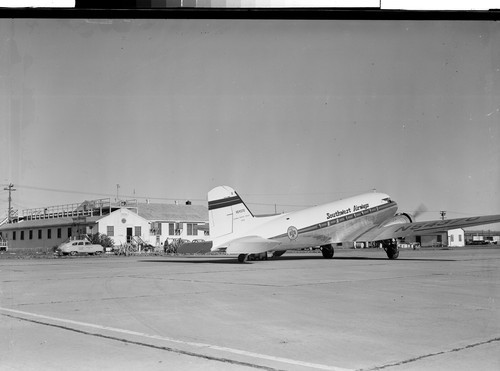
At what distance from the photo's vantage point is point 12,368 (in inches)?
249

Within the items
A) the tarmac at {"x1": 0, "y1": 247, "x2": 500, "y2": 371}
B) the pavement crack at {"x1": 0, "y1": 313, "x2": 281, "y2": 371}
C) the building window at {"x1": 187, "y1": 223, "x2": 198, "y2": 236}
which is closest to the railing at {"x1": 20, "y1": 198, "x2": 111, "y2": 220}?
the building window at {"x1": 187, "y1": 223, "x2": 198, "y2": 236}

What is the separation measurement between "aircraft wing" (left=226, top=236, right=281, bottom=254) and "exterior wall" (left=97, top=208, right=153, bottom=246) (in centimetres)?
3295

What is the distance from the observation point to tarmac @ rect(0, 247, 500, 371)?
6.61 m

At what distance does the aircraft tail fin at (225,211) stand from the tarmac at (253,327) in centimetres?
1100

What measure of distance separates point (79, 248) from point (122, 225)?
9579 mm

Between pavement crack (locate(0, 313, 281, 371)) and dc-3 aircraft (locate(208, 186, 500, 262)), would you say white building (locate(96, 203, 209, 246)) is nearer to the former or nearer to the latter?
dc-3 aircraft (locate(208, 186, 500, 262))

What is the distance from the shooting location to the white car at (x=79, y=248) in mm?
49250

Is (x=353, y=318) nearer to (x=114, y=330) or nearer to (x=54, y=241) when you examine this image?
(x=114, y=330)

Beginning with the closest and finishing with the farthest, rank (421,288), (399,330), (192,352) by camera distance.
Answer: (192,352)
(399,330)
(421,288)

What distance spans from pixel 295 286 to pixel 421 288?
11.7ft

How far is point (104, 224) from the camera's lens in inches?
2210

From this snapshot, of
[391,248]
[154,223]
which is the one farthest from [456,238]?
[391,248]

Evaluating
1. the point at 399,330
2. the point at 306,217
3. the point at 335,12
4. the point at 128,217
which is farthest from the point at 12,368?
the point at 128,217

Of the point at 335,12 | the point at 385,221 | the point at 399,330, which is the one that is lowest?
the point at 399,330
